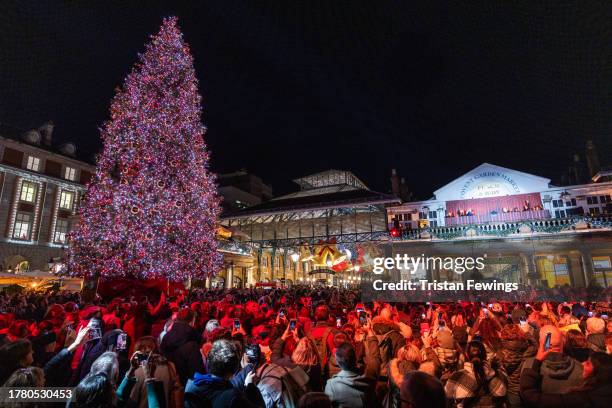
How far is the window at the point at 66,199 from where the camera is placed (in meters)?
37.8

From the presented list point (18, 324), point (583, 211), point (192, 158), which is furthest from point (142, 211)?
point (583, 211)

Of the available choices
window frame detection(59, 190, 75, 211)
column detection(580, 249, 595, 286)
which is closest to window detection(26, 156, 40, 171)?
window frame detection(59, 190, 75, 211)

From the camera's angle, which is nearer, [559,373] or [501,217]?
[559,373]

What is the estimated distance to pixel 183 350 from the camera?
4.82 metres

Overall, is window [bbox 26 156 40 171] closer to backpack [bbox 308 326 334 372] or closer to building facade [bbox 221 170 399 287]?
building facade [bbox 221 170 399 287]

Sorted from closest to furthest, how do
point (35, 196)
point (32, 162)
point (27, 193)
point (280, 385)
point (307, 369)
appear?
1. point (280, 385)
2. point (307, 369)
3. point (27, 193)
4. point (35, 196)
5. point (32, 162)

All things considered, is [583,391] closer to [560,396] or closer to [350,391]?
[560,396]

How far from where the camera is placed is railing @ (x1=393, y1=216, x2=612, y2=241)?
21203 mm

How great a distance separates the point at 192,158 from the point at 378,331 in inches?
515

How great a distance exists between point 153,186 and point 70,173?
107ft

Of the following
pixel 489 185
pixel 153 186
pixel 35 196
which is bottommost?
pixel 153 186

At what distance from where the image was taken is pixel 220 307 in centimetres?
973

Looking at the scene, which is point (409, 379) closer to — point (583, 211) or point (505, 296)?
point (505, 296)

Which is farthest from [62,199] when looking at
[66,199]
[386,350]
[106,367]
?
[106,367]
